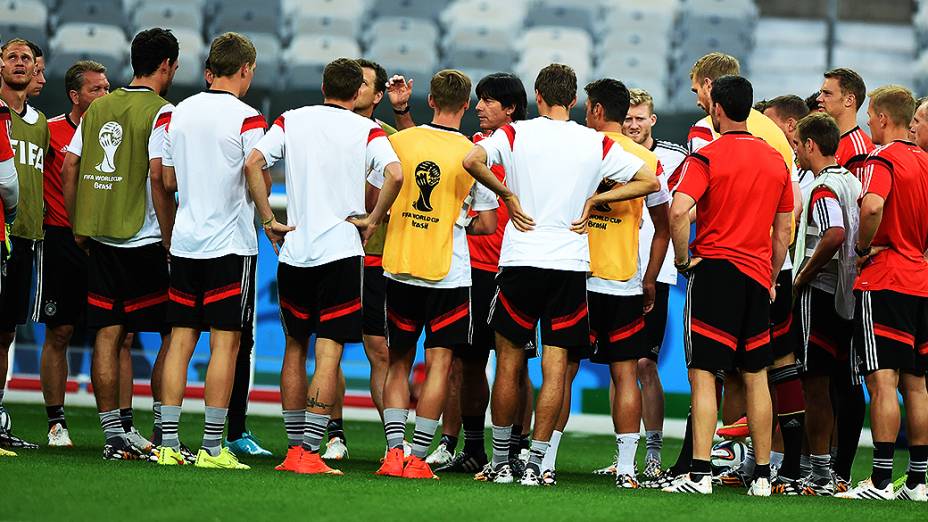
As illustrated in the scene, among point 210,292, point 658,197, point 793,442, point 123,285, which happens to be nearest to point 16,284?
point 123,285

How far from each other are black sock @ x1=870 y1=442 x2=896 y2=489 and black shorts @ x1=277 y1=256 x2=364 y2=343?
296 cm

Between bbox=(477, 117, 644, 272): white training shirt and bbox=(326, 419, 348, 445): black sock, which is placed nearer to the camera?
bbox=(477, 117, 644, 272): white training shirt

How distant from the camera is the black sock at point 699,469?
21.6 feet

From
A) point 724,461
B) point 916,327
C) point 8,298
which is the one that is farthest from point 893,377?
point 8,298

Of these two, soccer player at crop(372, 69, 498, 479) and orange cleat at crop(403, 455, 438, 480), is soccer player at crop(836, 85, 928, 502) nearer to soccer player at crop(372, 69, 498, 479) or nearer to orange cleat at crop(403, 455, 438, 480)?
soccer player at crop(372, 69, 498, 479)

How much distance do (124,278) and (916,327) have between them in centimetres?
457

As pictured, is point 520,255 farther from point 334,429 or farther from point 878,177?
point 334,429

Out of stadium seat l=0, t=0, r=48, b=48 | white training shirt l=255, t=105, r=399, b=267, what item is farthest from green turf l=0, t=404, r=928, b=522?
stadium seat l=0, t=0, r=48, b=48

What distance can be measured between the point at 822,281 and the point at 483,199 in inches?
83.9

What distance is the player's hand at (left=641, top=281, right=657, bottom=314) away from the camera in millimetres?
7168

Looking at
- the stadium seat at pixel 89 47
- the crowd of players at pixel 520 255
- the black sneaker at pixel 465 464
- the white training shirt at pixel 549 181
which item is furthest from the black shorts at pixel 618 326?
the stadium seat at pixel 89 47

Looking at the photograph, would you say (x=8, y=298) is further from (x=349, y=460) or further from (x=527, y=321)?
(x=527, y=321)

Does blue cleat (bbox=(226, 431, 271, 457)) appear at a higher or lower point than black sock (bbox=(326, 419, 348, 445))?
lower

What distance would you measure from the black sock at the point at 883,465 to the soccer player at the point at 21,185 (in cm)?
510
